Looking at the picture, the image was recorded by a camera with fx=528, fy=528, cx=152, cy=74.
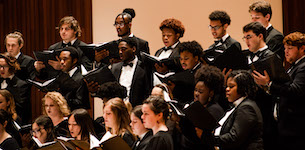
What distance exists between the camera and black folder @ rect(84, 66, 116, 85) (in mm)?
4980

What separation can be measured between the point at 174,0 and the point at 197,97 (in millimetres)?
3318

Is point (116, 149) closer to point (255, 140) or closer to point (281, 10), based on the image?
point (255, 140)

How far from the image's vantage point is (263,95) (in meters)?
4.43

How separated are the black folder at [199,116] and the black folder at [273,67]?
0.75m

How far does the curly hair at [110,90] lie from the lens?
4.82 m

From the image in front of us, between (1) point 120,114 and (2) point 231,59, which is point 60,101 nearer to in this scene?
(1) point 120,114

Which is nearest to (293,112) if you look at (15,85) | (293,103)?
(293,103)

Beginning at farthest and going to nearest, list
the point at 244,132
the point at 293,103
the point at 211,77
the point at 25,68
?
1. the point at 25,68
2. the point at 293,103
3. the point at 211,77
4. the point at 244,132

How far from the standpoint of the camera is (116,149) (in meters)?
3.64

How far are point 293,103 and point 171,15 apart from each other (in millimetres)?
3129

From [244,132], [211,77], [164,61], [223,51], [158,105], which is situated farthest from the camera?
[223,51]

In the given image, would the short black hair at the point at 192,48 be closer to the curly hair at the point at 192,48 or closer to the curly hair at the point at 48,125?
the curly hair at the point at 192,48

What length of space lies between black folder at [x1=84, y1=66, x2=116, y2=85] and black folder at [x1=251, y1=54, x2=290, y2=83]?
145cm

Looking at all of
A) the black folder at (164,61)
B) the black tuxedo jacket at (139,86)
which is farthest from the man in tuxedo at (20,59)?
the black folder at (164,61)
